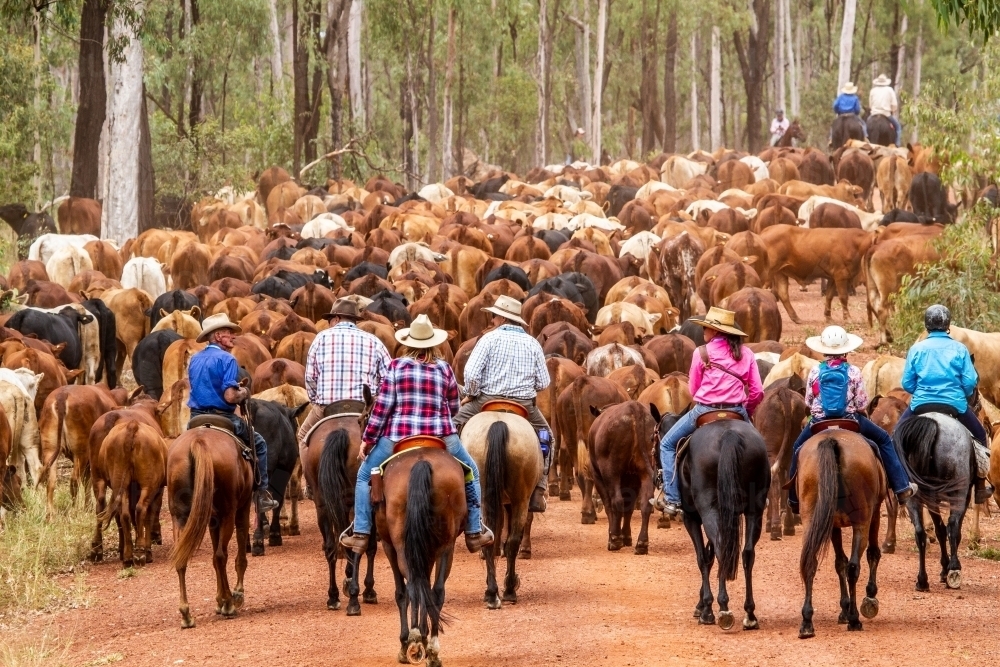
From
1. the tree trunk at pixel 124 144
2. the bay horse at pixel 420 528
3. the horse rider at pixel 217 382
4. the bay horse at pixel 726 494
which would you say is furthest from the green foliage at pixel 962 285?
the tree trunk at pixel 124 144

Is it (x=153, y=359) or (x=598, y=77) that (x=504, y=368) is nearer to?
(x=153, y=359)

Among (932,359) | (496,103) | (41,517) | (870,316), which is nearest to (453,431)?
(932,359)

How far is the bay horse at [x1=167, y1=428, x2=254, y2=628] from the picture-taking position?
35.4ft

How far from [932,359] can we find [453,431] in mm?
4110

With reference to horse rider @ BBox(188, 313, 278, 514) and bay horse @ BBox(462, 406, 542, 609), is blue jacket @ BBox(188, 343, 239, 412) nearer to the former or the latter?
horse rider @ BBox(188, 313, 278, 514)

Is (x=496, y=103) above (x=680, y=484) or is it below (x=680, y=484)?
above

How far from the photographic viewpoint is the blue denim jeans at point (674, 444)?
1073 cm

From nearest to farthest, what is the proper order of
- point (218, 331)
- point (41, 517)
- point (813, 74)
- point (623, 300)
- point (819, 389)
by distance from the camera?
point (819, 389) → point (218, 331) → point (41, 517) → point (623, 300) → point (813, 74)

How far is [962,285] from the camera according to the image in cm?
2158

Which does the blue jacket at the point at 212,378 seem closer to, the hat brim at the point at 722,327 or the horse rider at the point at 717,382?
the horse rider at the point at 717,382

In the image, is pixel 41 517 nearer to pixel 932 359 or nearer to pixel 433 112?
pixel 932 359

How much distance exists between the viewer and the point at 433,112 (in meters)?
53.7

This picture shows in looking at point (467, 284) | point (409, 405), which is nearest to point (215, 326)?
point (409, 405)

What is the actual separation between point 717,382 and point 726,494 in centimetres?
82
